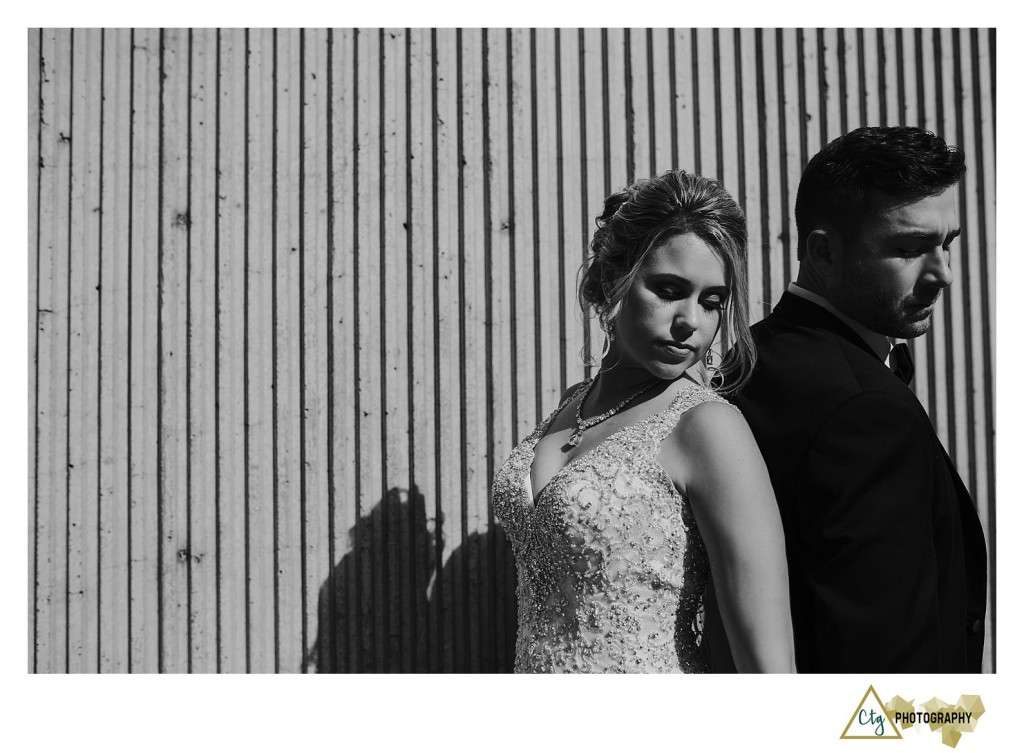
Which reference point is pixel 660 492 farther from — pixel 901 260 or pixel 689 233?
pixel 901 260

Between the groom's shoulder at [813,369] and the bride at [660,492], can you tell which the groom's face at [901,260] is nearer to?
the groom's shoulder at [813,369]

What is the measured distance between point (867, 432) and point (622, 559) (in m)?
0.58

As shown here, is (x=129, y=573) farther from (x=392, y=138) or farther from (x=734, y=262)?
(x=734, y=262)

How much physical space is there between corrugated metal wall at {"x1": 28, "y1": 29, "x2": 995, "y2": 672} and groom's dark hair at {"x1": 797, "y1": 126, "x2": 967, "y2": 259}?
1.00 m

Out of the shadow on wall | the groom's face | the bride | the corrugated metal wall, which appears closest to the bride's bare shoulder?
the bride

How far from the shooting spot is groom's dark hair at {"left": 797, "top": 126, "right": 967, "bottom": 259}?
1.80m

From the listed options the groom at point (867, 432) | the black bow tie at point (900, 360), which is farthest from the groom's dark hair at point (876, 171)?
the black bow tie at point (900, 360)

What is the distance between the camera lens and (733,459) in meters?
1.73

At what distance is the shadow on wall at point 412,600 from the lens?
9.46 ft

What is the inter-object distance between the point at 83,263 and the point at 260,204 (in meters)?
0.66

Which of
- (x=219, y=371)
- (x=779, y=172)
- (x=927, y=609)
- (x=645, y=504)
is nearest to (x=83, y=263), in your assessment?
(x=219, y=371)

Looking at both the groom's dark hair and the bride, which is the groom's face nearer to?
the groom's dark hair

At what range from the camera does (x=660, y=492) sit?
6.03 feet
